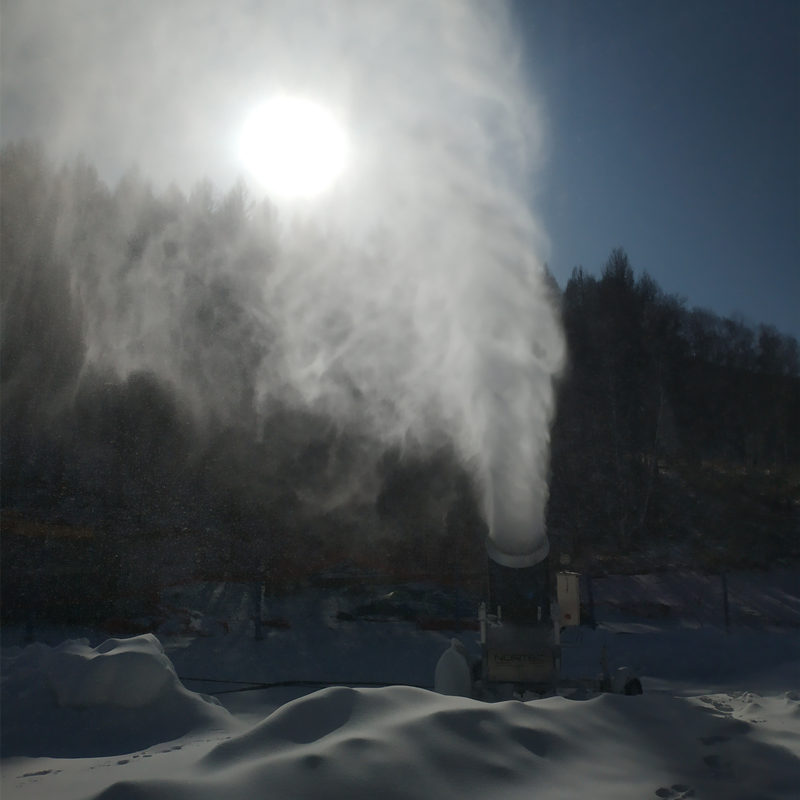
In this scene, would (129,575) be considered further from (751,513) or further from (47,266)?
(751,513)

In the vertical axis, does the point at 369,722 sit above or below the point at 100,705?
above

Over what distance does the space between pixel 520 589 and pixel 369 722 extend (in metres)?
Answer: 3.65

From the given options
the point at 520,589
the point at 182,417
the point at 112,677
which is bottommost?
the point at 112,677

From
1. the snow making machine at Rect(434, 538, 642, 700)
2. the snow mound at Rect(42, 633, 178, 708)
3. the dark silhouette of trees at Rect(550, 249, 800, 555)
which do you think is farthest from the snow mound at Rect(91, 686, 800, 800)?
A: the dark silhouette of trees at Rect(550, 249, 800, 555)

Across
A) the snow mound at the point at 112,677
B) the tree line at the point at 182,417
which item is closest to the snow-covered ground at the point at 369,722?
the snow mound at the point at 112,677

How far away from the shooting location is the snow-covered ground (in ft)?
11.9

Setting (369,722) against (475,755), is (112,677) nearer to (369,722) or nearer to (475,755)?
(369,722)

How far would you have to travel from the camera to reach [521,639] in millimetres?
7332

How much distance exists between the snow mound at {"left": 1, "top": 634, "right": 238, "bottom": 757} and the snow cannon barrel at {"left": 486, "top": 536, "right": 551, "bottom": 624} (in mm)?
3121

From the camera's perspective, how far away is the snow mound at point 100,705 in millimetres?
6180

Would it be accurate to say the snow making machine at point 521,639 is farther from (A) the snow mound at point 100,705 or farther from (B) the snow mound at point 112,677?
(B) the snow mound at point 112,677

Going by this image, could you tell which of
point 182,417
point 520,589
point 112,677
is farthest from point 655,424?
point 112,677

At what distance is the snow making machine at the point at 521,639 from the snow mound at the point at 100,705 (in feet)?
8.83

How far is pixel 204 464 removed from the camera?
1917cm
